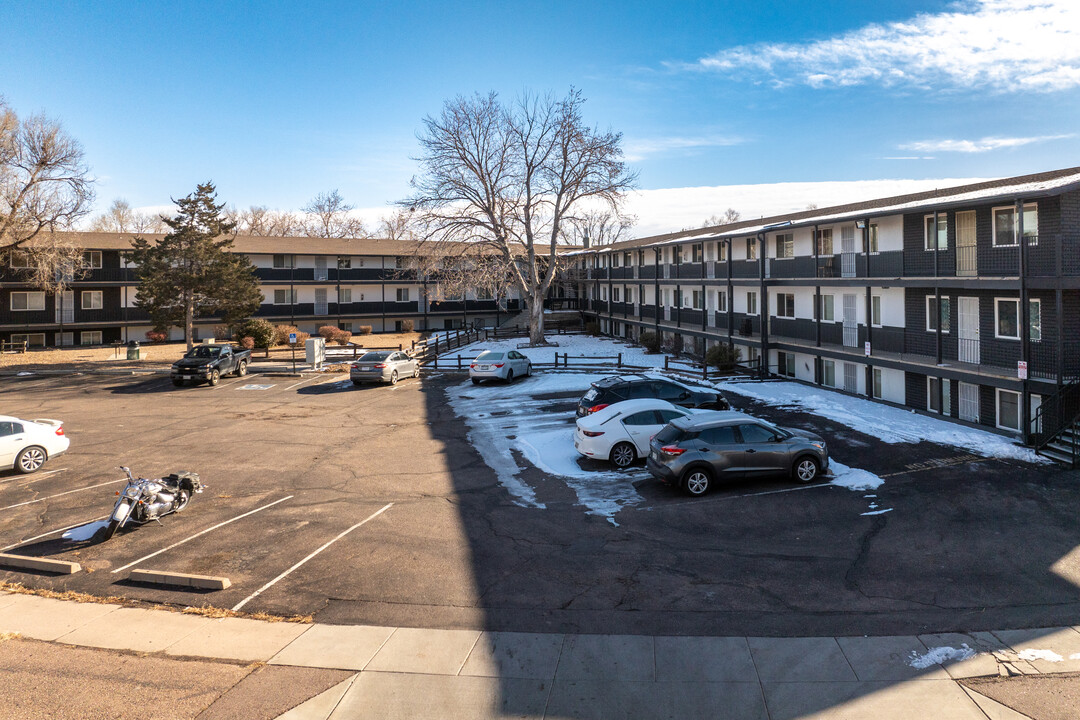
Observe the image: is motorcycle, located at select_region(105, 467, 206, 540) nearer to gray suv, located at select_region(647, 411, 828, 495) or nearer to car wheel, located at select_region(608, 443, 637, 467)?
car wheel, located at select_region(608, 443, 637, 467)

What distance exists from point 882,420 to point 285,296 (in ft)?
147

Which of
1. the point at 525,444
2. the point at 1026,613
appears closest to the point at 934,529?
the point at 1026,613

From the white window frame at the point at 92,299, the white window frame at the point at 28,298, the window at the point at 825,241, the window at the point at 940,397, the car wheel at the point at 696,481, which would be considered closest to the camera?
the car wheel at the point at 696,481

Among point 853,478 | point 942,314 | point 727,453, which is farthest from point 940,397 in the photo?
point 727,453

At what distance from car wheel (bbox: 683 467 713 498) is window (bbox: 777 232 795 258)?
20.6 metres

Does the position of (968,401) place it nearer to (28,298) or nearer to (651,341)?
(651,341)

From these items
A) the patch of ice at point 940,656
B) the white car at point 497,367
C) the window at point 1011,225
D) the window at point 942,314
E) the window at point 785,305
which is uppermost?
the window at point 1011,225

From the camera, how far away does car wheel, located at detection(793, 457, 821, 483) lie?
1564 cm

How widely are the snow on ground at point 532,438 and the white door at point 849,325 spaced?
10.4 meters

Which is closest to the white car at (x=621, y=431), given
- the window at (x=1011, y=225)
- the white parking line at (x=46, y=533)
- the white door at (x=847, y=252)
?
the white parking line at (x=46, y=533)

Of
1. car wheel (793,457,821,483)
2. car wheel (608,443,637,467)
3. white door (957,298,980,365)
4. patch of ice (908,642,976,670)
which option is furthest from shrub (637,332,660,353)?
patch of ice (908,642,976,670)

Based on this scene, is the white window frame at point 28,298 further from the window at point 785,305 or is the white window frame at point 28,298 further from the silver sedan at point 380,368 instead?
the window at point 785,305

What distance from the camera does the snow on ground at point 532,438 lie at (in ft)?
50.6

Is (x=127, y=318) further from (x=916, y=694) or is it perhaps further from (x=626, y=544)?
(x=916, y=694)
